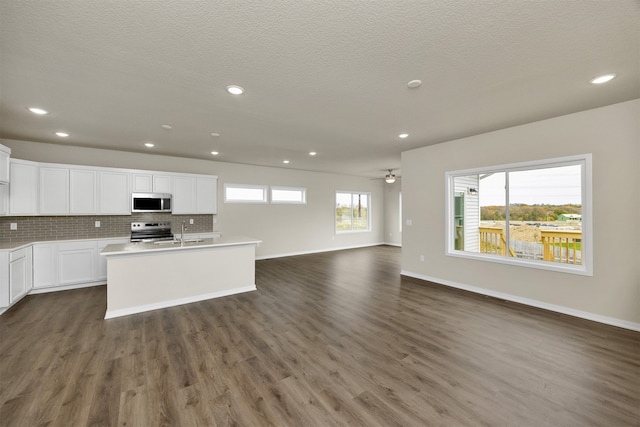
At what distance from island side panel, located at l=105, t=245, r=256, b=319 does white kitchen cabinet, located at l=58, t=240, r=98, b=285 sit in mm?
1902

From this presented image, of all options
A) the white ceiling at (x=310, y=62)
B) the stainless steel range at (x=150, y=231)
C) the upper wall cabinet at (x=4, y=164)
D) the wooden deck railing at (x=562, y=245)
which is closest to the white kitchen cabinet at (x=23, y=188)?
the upper wall cabinet at (x=4, y=164)

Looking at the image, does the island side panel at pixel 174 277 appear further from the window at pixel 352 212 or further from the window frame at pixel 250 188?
the window at pixel 352 212

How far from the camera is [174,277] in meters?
3.78

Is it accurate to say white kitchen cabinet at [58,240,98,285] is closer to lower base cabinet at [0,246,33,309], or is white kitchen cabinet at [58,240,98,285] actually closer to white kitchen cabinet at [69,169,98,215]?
lower base cabinet at [0,246,33,309]

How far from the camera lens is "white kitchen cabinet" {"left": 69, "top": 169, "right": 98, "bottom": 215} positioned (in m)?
4.58

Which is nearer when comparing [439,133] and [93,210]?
[439,133]

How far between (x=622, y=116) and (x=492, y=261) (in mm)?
2390

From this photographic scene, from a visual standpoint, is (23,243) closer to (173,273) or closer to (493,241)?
(173,273)

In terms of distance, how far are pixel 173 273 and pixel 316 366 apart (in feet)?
8.80

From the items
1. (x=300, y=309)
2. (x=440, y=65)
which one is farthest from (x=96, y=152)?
(x=440, y=65)

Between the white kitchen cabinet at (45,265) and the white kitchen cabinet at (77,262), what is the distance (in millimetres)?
61

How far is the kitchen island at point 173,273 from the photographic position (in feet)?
11.2

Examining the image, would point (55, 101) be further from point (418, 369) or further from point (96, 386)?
point (418, 369)

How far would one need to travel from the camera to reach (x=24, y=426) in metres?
1.64
